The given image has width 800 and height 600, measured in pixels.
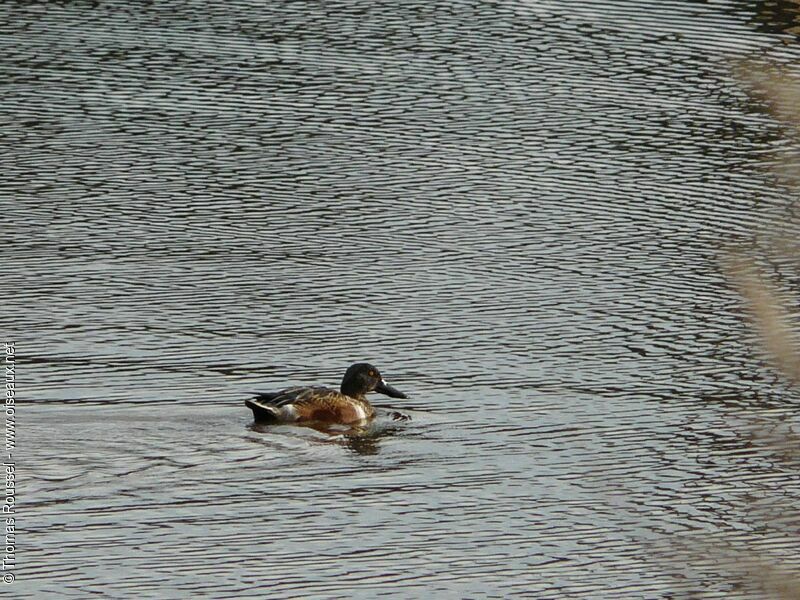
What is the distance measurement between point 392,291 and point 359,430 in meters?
2.19

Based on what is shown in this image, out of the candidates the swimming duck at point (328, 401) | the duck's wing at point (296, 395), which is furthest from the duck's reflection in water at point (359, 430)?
the duck's wing at point (296, 395)

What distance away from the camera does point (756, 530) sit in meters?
9.48

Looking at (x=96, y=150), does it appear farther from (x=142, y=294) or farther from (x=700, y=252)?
(x=700, y=252)

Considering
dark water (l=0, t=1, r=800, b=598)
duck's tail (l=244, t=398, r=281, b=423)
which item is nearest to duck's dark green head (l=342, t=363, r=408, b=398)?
dark water (l=0, t=1, r=800, b=598)

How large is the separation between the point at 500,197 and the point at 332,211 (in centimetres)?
151

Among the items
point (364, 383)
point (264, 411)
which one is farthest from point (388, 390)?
point (264, 411)

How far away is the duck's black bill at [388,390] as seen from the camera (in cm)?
1145

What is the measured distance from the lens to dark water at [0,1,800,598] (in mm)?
9336

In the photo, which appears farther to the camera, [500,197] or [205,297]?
[500,197]

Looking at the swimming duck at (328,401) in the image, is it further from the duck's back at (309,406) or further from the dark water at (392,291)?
the dark water at (392,291)

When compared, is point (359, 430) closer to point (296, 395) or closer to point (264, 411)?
point (296, 395)

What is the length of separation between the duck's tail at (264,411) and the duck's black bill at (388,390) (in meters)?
0.72

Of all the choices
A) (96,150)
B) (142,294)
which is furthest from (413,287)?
(96,150)

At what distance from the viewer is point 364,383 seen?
451 inches
